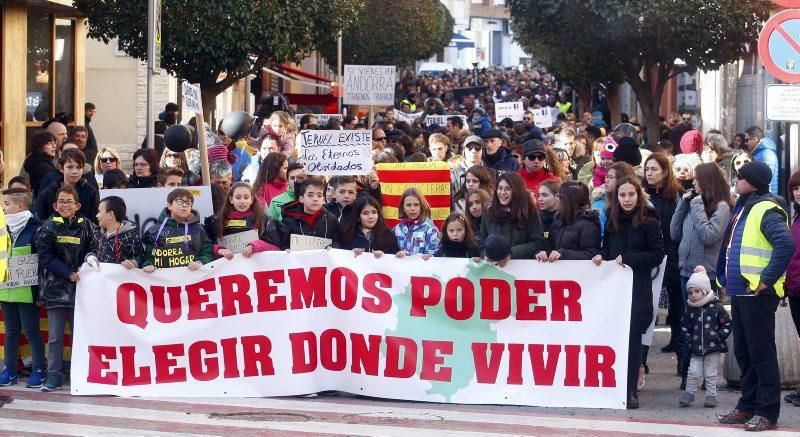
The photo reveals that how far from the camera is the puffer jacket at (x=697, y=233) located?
Result: 1154 centimetres

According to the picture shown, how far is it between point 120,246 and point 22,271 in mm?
769

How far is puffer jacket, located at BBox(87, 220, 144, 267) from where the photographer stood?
10570 millimetres

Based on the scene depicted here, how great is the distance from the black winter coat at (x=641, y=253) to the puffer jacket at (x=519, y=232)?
1.74 ft

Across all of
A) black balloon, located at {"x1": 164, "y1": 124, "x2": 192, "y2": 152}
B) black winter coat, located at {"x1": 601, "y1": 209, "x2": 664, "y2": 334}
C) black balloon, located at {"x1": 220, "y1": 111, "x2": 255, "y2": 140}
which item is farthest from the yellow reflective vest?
black balloon, located at {"x1": 220, "y1": 111, "x2": 255, "y2": 140}

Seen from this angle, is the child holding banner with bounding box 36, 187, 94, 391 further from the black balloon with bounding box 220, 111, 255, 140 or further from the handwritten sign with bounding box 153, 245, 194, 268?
the black balloon with bounding box 220, 111, 255, 140

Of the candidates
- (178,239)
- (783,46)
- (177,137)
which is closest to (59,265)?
(178,239)

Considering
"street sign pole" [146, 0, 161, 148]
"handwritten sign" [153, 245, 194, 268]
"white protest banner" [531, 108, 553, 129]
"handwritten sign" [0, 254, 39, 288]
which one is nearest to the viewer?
"handwritten sign" [153, 245, 194, 268]

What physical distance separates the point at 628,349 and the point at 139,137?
2412 centimetres

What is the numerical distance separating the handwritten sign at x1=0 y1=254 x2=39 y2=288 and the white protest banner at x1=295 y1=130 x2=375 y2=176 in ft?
7.91

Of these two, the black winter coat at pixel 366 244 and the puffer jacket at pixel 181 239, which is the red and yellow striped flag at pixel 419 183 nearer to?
the black winter coat at pixel 366 244

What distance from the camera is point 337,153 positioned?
39.6ft

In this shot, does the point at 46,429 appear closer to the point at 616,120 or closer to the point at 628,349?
the point at 628,349

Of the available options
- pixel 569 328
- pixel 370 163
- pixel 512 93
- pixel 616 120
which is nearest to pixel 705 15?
pixel 616 120

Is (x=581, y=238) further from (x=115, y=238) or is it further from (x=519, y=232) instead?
(x=115, y=238)
